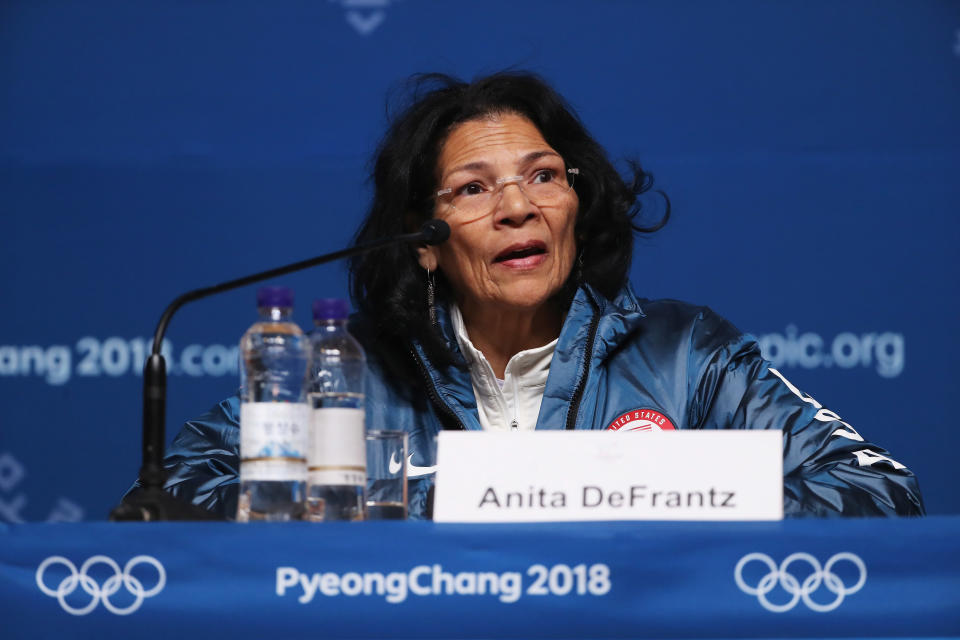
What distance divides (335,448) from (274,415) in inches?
2.9

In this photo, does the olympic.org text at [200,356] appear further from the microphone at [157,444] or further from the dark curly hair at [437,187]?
the microphone at [157,444]

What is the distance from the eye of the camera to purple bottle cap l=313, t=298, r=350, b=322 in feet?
4.54

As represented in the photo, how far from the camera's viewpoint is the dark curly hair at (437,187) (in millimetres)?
2125

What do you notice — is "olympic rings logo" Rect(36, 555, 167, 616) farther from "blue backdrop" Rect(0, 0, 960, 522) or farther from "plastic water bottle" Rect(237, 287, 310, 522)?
"blue backdrop" Rect(0, 0, 960, 522)

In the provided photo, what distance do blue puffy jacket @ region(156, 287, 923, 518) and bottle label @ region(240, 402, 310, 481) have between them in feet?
1.52

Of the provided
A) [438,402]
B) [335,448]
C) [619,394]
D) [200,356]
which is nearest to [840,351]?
[619,394]

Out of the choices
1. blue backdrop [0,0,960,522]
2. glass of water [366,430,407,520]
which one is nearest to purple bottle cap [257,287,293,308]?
glass of water [366,430,407,520]

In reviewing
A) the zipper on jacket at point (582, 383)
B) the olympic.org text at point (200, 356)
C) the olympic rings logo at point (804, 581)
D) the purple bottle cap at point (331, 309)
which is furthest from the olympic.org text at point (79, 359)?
the olympic rings logo at point (804, 581)

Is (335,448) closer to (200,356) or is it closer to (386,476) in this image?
(386,476)

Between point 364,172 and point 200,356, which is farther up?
point 364,172

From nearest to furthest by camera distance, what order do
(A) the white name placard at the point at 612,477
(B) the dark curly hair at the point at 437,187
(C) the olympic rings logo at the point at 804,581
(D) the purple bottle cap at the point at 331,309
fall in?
(C) the olympic rings logo at the point at 804,581 < (A) the white name placard at the point at 612,477 < (D) the purple bottle cap at the point at 331,309 < (B) the dark curly hair at the point at 437,187

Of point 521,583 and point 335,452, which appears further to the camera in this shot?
point 335,452

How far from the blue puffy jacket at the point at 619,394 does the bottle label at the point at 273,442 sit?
1.52ft

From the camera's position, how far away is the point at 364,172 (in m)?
2.66
